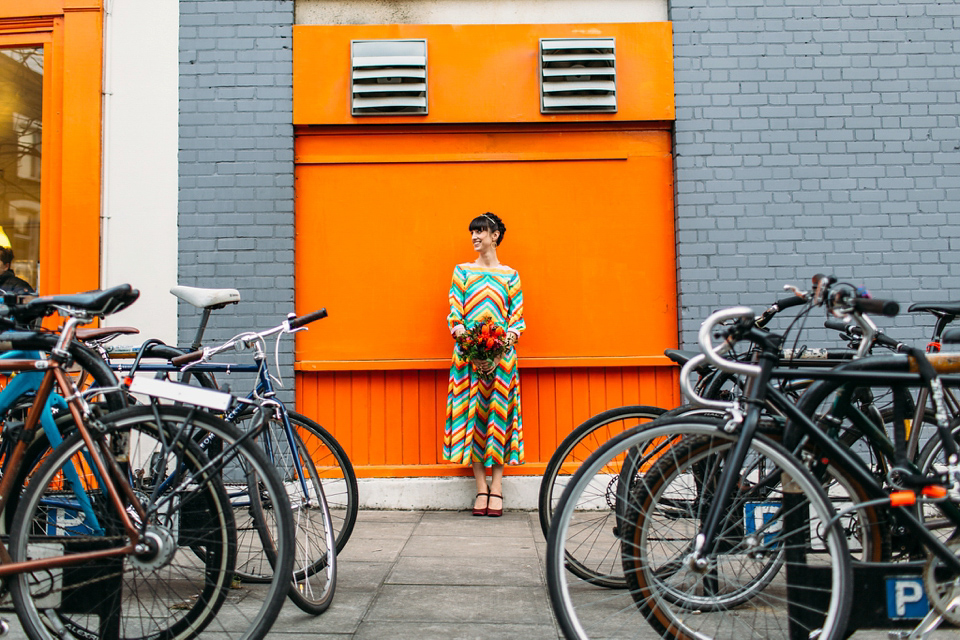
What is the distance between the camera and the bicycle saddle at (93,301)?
274 cm

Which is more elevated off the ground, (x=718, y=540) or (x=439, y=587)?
(x=718, y=540)

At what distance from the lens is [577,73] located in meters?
5.82

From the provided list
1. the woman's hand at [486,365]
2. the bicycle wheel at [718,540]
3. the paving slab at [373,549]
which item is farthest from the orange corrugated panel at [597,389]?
the bicycle wheel at [718,540]

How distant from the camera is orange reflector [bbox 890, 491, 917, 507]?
7.84 feet

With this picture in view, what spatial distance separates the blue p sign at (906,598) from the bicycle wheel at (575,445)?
1329 millimetres

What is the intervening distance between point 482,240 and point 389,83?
1471 mm

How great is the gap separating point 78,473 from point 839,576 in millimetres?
2531

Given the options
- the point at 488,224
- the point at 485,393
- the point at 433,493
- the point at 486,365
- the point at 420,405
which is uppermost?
the point at 488,224

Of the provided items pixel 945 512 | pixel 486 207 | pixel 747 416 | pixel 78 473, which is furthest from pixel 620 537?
pixel 486 207

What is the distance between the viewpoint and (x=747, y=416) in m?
2.37

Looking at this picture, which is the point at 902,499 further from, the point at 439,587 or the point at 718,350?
the point at 439,587

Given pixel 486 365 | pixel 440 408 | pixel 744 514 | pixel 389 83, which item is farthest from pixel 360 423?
pixel 744 514

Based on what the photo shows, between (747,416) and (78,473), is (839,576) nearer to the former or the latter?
(747,416)

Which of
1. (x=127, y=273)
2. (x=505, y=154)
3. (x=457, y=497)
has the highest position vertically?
(x=505, y=154)
